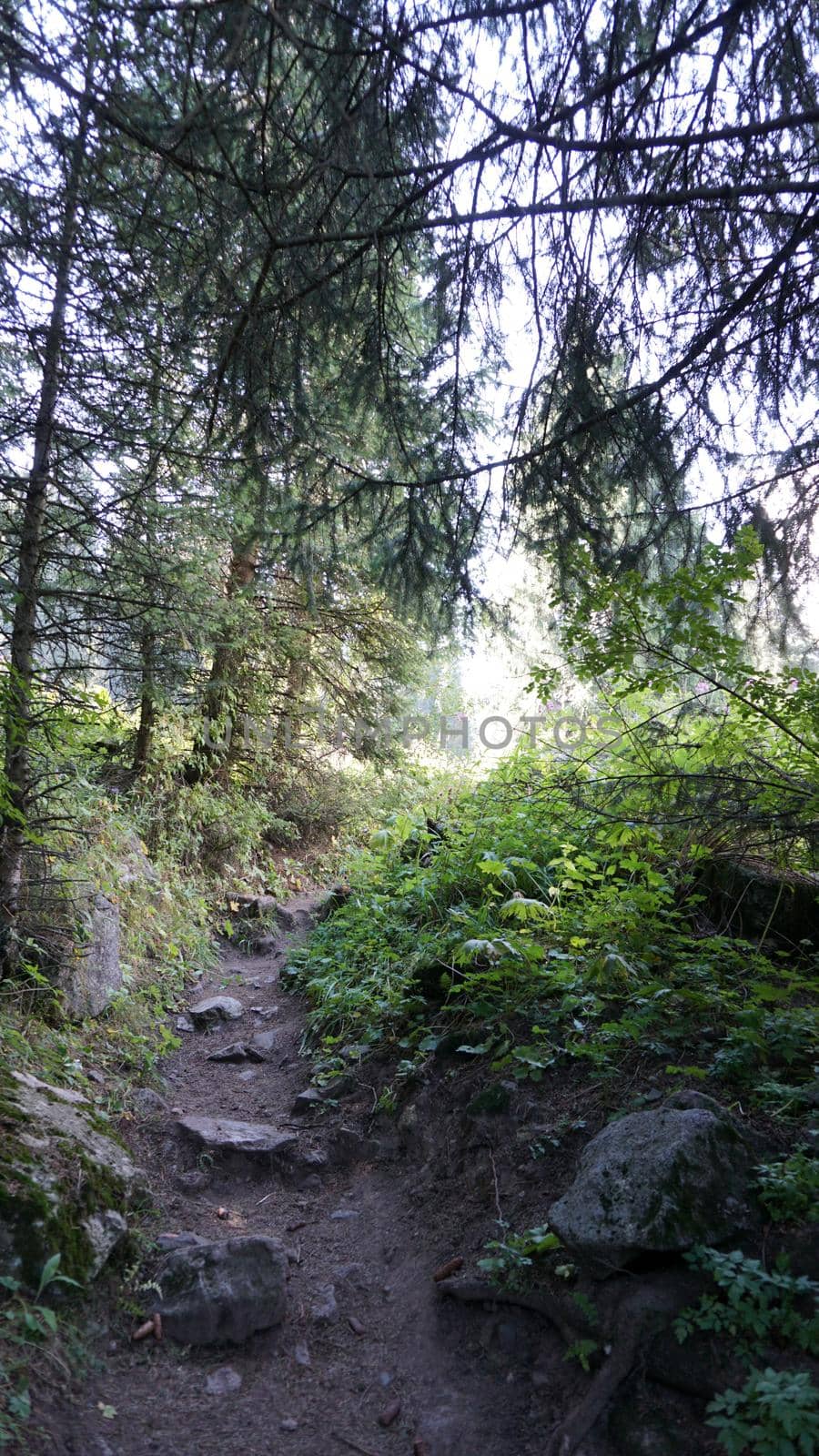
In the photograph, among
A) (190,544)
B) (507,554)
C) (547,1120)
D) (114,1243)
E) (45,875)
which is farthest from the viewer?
(190,544)

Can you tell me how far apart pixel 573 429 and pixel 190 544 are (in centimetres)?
351

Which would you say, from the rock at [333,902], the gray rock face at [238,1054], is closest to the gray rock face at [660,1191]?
the gray rock face at [238,1054]

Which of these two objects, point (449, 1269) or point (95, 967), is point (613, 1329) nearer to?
point (449, 1269)

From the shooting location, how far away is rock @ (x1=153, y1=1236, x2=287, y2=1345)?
298 cm

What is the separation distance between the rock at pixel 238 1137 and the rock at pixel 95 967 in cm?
109

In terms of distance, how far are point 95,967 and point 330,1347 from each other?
3066 millimetres

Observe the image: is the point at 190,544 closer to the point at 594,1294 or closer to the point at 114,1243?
the point at 114,1243

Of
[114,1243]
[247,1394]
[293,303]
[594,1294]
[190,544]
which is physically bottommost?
[247,1394]

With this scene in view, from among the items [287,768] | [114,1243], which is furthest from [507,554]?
[287,768]

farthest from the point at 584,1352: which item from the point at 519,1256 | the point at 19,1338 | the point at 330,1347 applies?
the point at 19,1338

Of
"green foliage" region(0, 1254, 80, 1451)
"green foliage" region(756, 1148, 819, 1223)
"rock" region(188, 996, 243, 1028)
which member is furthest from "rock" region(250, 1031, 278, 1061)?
"green foliage" region(756, 1148, 819, 1223)

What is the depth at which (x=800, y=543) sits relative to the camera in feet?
13.5

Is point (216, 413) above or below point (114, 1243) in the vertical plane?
above

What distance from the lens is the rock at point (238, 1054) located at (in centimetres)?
568
